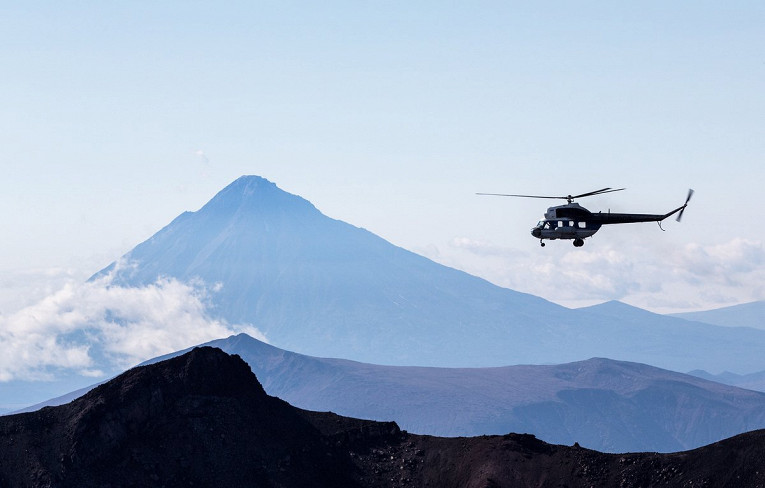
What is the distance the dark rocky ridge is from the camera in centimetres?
9319

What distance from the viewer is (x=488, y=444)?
324ft

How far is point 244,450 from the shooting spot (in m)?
97.8

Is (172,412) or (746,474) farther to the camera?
(172,412)

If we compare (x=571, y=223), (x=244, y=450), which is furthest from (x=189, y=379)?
(x=571, y=223)

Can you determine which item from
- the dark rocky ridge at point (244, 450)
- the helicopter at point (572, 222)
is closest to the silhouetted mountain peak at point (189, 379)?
the dark rocky ridge at point (244, 450)

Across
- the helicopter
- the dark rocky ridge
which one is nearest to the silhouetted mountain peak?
the dark rocky ridge

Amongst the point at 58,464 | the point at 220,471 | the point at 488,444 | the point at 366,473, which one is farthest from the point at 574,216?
the point at 58,464

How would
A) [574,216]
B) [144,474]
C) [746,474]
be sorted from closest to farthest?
[746,474], [144,474], [574,216]

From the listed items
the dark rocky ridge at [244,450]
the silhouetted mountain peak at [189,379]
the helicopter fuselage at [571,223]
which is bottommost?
the dark rocky ridge at [244,450]

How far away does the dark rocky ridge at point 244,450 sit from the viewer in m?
93.2

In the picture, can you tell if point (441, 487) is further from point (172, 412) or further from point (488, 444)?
point (172, 412)

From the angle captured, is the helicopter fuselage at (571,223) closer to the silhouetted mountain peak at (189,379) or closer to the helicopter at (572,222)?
the helicopter at (572,222)

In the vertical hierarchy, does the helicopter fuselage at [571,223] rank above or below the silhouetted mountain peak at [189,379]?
above

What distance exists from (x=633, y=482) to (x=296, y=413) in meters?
30.7
